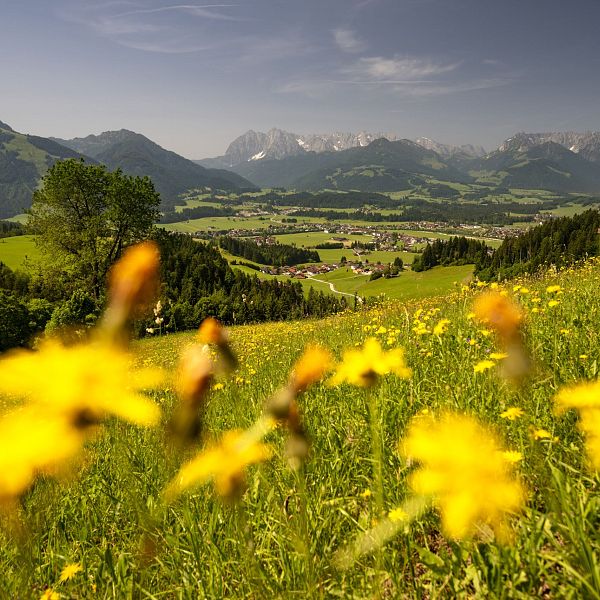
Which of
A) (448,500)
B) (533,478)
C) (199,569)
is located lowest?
(199,569)

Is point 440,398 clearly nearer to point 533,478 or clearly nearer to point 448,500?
point 533,478

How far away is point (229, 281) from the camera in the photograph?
106 meters

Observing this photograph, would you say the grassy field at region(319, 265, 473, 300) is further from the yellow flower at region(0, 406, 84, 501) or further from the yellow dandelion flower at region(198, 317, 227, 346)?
the yellow flower at region(0, 406, 84, 501)

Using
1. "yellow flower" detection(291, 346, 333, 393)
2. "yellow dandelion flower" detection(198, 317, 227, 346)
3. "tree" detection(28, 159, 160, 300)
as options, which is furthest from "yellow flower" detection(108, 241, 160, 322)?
"tree" detection(28, 159, 160, 300)

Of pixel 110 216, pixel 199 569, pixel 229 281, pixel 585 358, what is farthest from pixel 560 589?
A: pixel 229 281

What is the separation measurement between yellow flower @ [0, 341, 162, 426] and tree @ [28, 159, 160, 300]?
105 ft

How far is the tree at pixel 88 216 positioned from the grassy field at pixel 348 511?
29989 millimetres

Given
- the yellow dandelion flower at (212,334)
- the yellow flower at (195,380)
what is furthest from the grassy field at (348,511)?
the yellow dandelion flower at (212,334)

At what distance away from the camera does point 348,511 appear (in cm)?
254

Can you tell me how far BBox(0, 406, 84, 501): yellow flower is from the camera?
808 millimetres

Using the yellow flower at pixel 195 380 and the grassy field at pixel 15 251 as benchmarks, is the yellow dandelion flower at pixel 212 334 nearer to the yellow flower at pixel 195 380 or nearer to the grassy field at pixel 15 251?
the yellow flower at pixel 195 380

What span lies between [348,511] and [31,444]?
2162 mm

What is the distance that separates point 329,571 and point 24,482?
164cm

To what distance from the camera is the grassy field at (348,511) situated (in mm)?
1327
